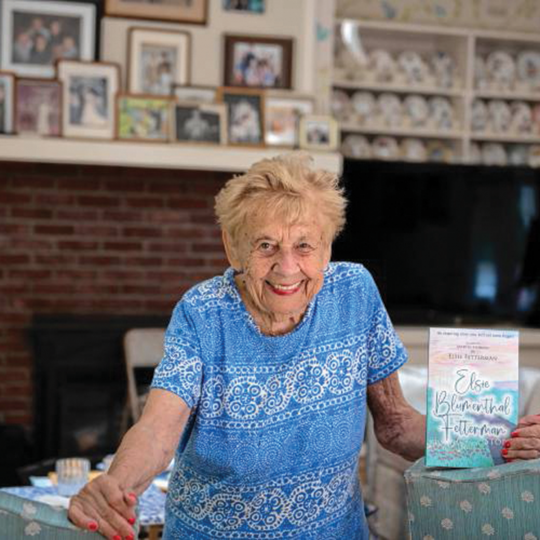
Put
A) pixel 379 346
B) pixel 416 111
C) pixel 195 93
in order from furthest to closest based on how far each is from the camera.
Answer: pixel 416 111 → pixel 195 93 → pixel 379 346

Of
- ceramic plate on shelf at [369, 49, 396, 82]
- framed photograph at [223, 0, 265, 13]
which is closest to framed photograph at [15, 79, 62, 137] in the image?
framed photograph at [223, 0, 265, 13]

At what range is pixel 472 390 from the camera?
1.54 metres

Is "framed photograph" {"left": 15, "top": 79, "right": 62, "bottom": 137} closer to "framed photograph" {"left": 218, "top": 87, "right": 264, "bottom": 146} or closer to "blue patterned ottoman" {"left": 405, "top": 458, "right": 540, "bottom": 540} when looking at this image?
"framed photograph" {"left": 218, "top": 87, "right": 264, "bottom": 146}

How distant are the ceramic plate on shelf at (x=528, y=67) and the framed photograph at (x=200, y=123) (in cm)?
205

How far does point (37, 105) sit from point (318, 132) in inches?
51.7

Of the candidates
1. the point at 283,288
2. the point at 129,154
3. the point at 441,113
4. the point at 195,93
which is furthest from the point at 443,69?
the point at 283,288

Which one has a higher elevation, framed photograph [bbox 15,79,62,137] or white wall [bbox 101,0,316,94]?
white wall [bbox 101,0,316,94]

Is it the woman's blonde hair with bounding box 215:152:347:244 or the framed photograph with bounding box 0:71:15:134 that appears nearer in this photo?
the woman's blonde hair with bounding box 215:152:347:244

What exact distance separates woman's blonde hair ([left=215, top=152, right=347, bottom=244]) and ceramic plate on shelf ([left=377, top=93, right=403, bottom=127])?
154 inches

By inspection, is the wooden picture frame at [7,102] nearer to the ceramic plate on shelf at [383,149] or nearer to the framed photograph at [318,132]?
the framed photograph at [318,132]

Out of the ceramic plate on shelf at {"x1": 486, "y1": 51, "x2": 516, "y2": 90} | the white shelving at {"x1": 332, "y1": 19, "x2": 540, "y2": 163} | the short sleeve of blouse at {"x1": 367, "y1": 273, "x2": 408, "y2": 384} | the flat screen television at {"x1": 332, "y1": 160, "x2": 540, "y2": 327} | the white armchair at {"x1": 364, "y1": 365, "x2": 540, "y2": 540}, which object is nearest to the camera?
the short sleeve of blouse at {"x1": 367, "y1": 273, "x2": 408, "y2": 384}

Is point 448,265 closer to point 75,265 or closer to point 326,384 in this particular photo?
point 75,265

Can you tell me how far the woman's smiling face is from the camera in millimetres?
1646

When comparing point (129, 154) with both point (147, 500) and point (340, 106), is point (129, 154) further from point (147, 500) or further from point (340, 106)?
point (147, 500)
